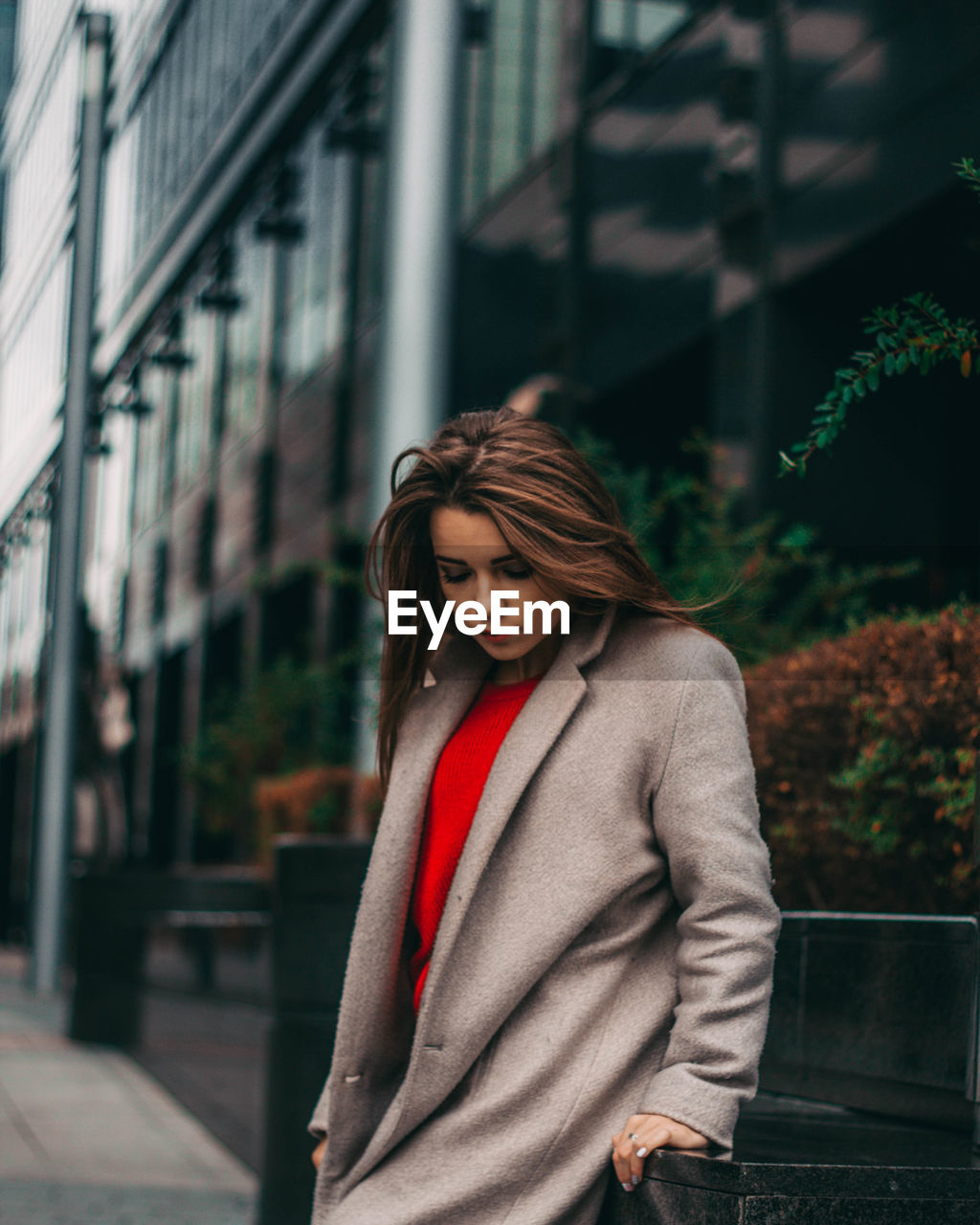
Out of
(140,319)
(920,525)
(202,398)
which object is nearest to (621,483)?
(920,525)

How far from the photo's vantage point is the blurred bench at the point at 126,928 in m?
11.1

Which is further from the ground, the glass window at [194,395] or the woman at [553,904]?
the glass window at [194,395]

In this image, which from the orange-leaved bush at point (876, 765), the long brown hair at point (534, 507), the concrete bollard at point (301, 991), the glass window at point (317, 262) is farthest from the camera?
the glass window at point (317, 262)

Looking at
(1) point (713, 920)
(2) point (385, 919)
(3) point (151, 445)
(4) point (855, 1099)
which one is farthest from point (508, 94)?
(3) point (151, 445)

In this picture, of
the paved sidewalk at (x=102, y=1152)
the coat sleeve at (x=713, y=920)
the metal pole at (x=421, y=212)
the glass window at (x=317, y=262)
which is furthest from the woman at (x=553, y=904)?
the glass window at (x=317, y=262)

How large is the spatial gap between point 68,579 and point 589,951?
14.4 metres

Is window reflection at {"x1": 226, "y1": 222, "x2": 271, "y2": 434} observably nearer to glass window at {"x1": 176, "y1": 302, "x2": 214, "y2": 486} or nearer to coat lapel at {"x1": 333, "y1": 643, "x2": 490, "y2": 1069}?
glass window at {"x1": 176, "y1": 302, "x2": 214, "y2": 486}

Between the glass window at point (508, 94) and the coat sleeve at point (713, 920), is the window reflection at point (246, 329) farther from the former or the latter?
the coat sleeve at point (713, 920)

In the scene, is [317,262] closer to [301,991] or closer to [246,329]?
[246,329]

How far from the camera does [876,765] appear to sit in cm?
388

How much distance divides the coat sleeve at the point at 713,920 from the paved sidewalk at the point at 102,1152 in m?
4.69

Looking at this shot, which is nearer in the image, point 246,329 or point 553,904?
point 553,904

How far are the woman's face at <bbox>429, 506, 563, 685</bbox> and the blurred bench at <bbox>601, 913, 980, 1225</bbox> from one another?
2.42 feet

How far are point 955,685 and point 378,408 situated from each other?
6672 mm
